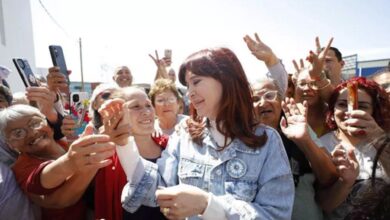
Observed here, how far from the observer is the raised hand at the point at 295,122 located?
1573mm

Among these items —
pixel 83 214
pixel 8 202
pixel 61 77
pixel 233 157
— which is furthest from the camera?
pixel 61 77

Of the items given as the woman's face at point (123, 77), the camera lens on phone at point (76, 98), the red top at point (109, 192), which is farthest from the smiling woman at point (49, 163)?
the camera lens on phone at point (76, 98)

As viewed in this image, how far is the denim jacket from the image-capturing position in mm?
1185

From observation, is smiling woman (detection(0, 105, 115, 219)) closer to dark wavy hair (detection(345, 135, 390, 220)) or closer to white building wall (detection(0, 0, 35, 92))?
dark wavy hair (detection(345, 135, 390, 220))

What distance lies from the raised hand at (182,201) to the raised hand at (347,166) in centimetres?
88

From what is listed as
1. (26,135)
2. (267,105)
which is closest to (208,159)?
(267,105)

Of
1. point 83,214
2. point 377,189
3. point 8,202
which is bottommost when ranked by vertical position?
point 83,214

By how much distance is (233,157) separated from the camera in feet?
4.19

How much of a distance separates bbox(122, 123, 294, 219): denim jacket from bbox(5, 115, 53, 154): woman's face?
2.07 feet

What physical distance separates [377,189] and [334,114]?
117 centimetres

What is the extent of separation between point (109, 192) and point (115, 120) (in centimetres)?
49

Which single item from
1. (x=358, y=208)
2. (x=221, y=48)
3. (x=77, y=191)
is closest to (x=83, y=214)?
(x=77, y=191)

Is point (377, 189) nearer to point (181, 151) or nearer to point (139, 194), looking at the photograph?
point (181, 151)

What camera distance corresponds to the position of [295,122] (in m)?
1.64
